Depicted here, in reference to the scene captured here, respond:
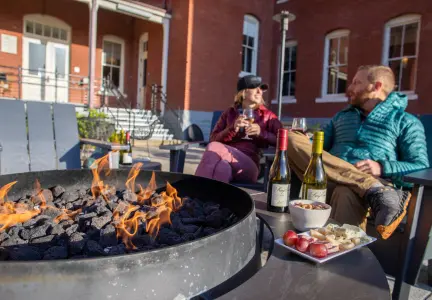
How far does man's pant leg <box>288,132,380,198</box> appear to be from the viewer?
1794 millimetres

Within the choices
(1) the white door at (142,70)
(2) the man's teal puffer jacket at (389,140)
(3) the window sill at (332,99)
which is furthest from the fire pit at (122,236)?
(1) the white door at (142,70)

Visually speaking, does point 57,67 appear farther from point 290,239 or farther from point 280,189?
point 290,239

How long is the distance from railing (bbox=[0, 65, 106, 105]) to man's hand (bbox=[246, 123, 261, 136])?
25.2ft

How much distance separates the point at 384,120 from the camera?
2.27 metres

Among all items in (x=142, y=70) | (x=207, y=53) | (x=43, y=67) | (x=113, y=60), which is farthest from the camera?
(x=142, y=70)

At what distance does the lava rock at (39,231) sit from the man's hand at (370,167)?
69.6 inches

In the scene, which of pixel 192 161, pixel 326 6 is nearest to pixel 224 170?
pixel 192 161

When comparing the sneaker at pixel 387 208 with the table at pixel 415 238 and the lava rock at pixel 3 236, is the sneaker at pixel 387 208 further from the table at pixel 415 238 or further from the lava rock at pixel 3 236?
the lava rock at pixel 3 236

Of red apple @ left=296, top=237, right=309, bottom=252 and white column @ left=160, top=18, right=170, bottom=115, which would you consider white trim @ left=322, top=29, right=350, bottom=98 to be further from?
red apple @ left=296, top=237, right=309, bottom=252

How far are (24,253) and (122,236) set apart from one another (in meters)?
0.27

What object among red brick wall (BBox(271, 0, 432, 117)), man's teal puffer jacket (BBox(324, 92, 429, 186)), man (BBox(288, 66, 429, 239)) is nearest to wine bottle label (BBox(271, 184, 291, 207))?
man (BBox(288, 66, 429, 239))

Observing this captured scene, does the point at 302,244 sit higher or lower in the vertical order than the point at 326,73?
lower

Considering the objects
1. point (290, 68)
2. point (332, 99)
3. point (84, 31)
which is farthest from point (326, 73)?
point (84, 31)

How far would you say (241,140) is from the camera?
283cm
